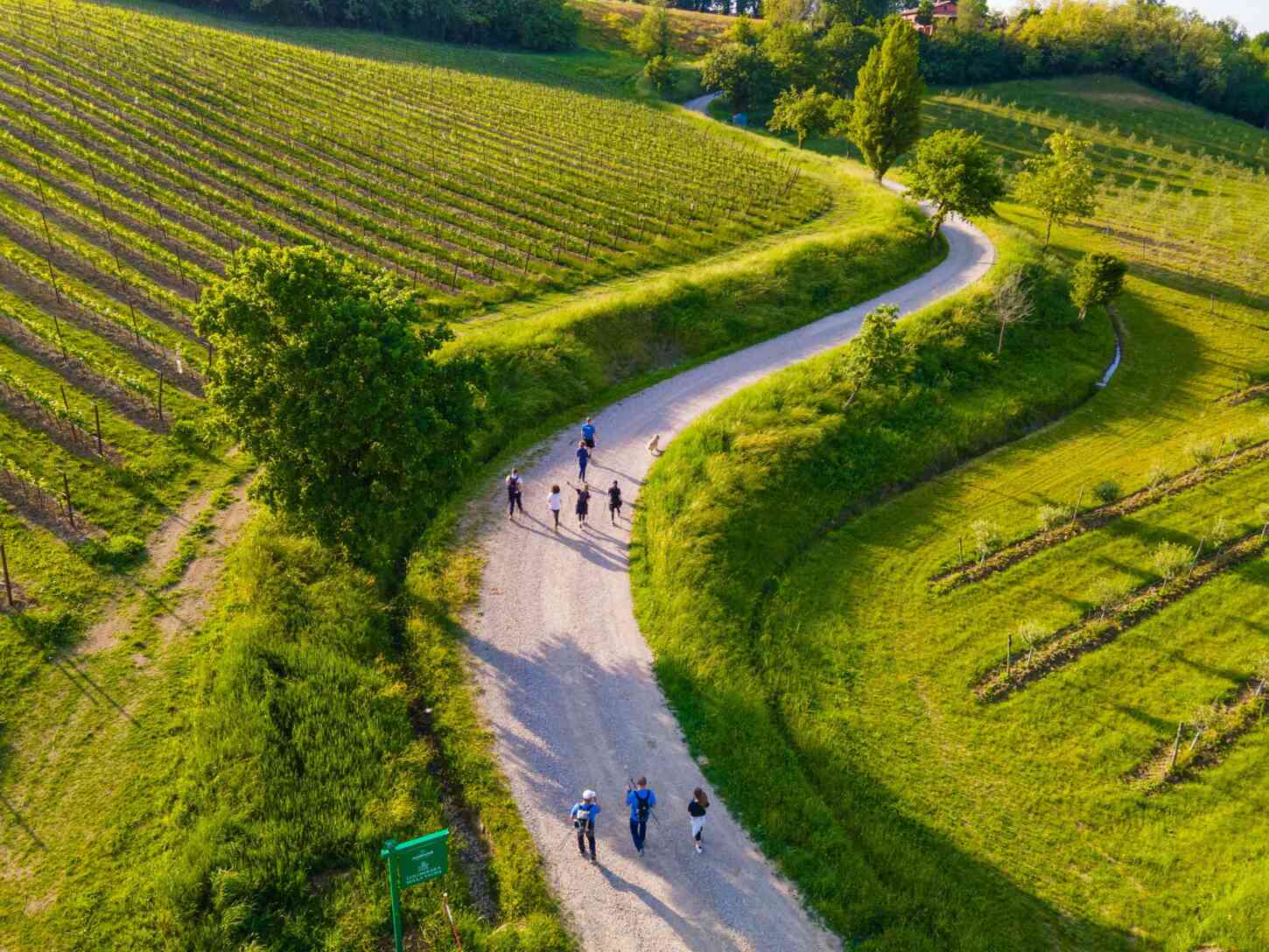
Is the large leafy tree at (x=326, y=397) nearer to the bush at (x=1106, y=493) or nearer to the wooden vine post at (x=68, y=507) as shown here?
the wooden vine post at (x=68, y=507)

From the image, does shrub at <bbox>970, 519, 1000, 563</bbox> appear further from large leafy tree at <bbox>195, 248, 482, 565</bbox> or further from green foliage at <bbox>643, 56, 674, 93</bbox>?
green foliage at <bbox>643, 56, 674, 93</bbox>

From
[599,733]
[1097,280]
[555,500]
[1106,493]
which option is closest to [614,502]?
[555,500]

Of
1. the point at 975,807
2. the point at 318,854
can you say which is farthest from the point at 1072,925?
the point at 318,854

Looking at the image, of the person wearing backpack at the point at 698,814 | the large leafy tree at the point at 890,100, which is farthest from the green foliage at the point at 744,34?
the person wearing backpack at the point at 698,814

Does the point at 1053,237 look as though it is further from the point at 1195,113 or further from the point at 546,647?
the point at 1195,113

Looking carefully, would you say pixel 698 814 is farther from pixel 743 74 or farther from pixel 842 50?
pixel 842 50

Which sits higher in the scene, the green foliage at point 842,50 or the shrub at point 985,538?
the green foliage at point 842,50
